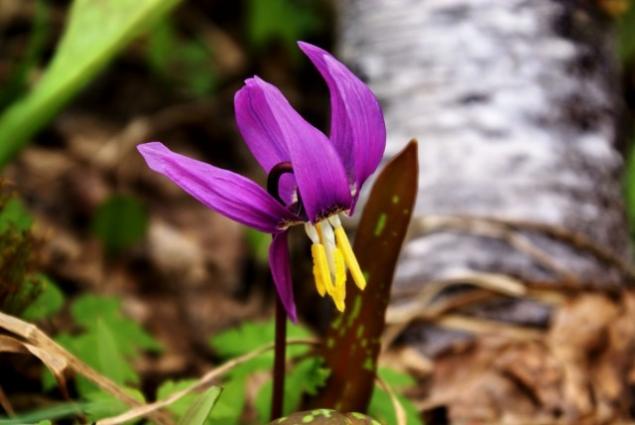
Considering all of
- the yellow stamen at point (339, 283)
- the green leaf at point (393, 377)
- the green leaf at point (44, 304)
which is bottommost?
the green leaf at point (393, 377)

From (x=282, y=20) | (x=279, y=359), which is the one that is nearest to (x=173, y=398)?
(x=279, y=359)

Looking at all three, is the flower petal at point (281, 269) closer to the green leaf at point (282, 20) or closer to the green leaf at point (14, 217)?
the green leaf at point (14, 217)

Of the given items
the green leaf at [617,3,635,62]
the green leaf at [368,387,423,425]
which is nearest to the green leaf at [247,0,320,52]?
the green leaf at [617,3,635,62]

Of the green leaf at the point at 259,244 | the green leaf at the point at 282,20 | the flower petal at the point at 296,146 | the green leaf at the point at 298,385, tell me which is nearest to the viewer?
the flower petal at the point at 296,146

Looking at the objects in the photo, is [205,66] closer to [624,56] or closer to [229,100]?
[229,100]

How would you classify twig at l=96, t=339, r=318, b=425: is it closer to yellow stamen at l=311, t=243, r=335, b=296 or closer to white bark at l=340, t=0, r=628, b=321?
yellow stamen at l=311, t=243, r=335, b=296

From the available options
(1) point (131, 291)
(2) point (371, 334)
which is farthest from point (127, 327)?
(1) point (131, 291)

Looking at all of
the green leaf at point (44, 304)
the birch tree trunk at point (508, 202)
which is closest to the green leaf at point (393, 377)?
the birch tree trunk at point (508, 202)
